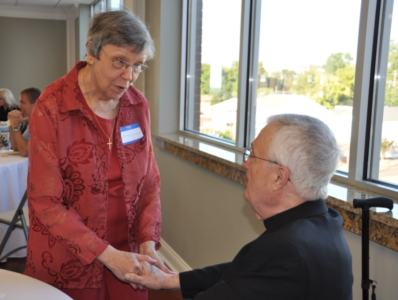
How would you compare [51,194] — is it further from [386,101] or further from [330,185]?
[386,101]

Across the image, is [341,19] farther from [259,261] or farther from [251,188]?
[259,261]

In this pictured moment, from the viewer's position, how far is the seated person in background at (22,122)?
388 centimetres

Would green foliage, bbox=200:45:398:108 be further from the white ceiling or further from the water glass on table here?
the white ceiling

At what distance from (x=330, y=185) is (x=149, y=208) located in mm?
866

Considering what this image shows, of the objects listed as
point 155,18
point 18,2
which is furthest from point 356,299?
point 18,2

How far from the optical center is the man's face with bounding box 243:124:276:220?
1.18 metres

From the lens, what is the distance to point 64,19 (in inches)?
406

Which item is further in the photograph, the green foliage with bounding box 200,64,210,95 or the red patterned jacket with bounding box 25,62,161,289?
the green foliage with bounding box 200,64,210,95

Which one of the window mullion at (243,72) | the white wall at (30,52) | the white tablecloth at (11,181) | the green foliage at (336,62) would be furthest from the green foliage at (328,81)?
the white wall at (30,52)

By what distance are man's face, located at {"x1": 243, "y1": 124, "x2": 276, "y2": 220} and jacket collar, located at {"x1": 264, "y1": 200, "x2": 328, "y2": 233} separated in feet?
0.17

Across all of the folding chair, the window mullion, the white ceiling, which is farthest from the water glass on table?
the white ceiling

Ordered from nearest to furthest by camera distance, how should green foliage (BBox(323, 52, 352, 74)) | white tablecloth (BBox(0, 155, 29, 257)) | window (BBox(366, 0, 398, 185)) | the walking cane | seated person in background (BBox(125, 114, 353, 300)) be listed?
seated person in background (BBox(125, 114, 353, 300)), the walking cane, window (BBox(366, 0, 398, 185)), green foliage (BBox(323, 52, 352, 74)), white tablecloth (BBox(0, 155, 29, 257))

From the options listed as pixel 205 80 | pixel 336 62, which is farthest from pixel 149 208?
pixel 205 80

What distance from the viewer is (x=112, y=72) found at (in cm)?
154
